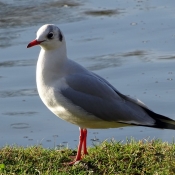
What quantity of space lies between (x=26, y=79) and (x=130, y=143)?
4533 mm

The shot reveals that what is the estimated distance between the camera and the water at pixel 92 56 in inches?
409

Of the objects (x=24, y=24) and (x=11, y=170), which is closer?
(x=11, y=170)

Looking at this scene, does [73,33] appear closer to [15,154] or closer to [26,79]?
[26,79]

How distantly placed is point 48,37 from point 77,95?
1.94ft

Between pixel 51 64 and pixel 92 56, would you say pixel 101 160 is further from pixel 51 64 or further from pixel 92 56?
pixel 92 56

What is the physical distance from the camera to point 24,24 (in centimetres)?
1516

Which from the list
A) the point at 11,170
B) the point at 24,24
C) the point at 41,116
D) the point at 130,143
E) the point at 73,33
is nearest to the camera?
the point at 11,170

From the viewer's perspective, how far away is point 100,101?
759 cm

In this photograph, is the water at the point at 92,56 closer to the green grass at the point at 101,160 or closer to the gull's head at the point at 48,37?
the green grass at the point at 101,160

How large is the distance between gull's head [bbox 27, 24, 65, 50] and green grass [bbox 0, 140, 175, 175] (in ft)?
3.25

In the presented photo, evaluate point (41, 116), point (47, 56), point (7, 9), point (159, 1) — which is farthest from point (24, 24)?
point (47, 56)

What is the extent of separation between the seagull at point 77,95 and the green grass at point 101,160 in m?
0.17

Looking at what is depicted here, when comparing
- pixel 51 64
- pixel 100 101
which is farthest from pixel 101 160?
pixel 51 64

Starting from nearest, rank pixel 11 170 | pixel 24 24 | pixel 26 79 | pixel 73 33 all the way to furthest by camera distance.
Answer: pixel 11 170 < pixel 26 79 < pixel 73 33 < pixel 24 24
